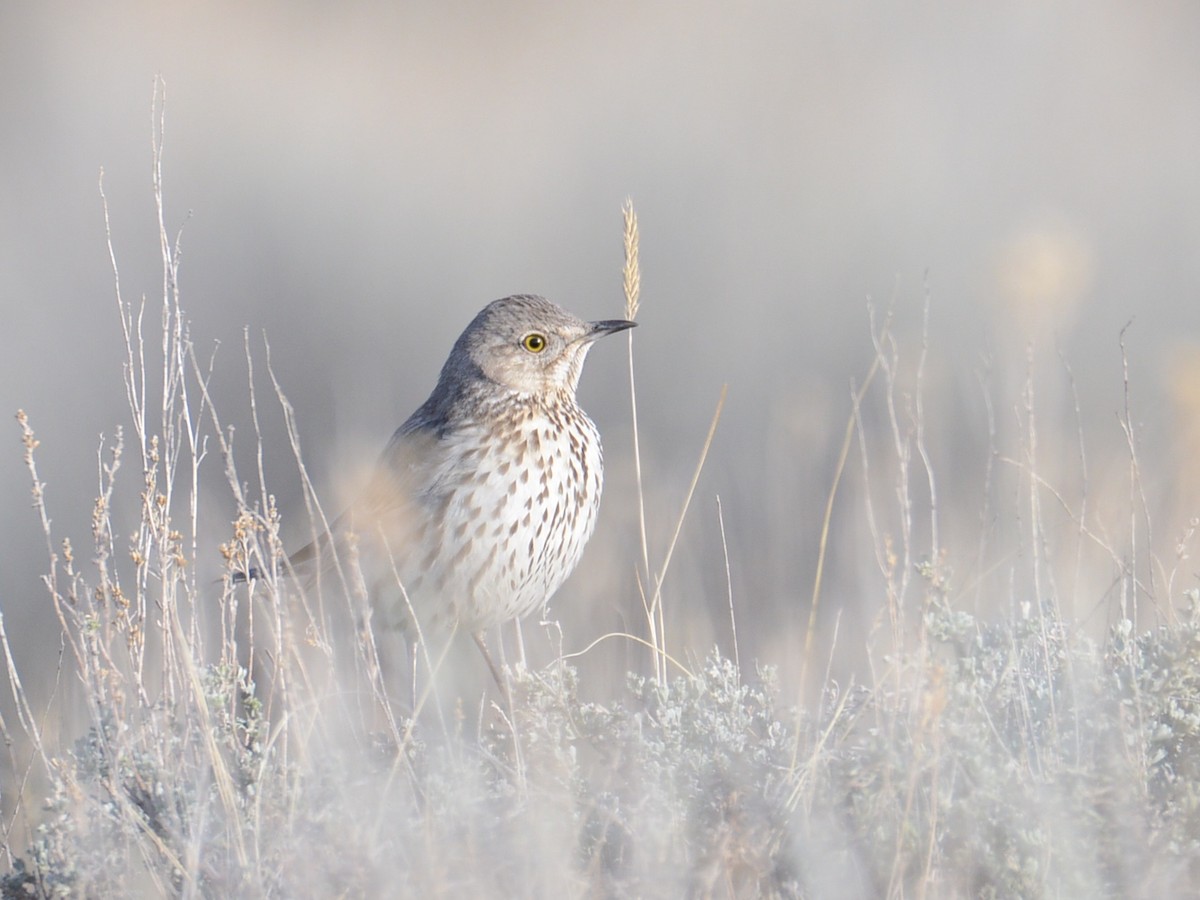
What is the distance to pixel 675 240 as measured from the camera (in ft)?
42.2

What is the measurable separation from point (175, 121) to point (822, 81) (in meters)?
7.13

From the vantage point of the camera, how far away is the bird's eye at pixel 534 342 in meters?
5.09

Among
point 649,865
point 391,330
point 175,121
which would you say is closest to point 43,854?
point 649,865

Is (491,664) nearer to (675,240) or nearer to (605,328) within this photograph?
(605,328)

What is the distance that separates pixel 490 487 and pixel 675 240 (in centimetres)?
838

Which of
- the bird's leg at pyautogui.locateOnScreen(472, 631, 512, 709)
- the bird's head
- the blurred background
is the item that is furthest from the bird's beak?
the bird's leg at pyautogui.locateOnScreen(472, 631, 512, 709)

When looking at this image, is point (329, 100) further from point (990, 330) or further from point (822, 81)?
point (990, 330)

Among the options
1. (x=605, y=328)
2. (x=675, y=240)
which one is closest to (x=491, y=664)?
(x=605, y=328)

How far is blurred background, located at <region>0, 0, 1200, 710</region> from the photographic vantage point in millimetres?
7023

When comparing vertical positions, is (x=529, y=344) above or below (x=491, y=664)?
above

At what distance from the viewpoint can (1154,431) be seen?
28.4ft

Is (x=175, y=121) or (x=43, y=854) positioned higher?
(x=175, y=121)

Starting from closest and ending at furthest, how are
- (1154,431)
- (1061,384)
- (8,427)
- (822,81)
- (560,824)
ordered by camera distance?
(560,824) → (1154,431) → (1061,384) → (8,427) → (822,81)

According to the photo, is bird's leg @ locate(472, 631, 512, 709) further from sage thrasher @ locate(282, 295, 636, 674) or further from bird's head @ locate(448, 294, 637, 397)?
bird's head @ locate(448, 294, 637, 397)
